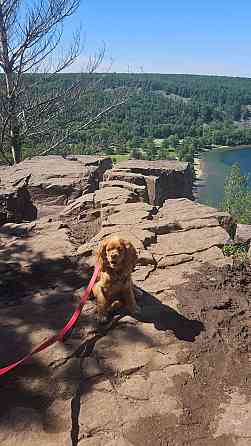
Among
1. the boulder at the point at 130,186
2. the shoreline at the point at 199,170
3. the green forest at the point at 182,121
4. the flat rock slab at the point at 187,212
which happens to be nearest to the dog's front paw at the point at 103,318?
the flat rock slab at the point at 187,212

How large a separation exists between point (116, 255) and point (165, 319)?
0.89 meters

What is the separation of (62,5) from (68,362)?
9127 mm

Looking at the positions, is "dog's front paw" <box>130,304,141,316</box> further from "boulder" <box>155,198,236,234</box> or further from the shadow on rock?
"boulder" <box>155,198,236,234</box>

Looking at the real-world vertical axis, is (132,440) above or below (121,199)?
below

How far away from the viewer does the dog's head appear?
3.41 meters

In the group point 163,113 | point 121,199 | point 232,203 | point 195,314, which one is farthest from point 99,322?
point 163,113

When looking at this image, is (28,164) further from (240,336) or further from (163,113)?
(163,113)

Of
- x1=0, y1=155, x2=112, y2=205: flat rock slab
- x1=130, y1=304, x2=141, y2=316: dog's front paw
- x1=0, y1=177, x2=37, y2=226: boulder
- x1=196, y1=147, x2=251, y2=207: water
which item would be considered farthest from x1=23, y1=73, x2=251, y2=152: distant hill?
x1=130, y1=304, x2=141, y2=316: dog's front paw

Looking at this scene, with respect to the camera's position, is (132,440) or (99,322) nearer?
(132,440)

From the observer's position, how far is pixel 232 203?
135ft

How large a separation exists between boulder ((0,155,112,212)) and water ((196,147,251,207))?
49.1m

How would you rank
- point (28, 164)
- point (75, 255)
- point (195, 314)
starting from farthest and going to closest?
point (28, 164) → point (75, 255) → point (195, 314)

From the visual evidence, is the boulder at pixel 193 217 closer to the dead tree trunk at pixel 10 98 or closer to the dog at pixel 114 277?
the dog at pixel 114 277

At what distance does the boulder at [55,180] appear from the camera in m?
8.12
